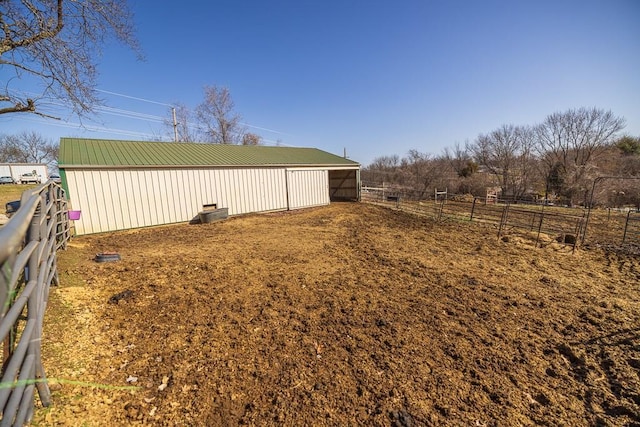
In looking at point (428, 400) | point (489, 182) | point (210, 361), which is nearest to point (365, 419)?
point (428, 400)

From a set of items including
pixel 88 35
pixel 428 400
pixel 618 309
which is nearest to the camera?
pixel 428 400

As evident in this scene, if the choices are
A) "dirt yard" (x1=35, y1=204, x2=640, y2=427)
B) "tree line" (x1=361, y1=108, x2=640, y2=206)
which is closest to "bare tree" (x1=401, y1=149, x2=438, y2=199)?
"tree line" (x1=361, y1=108, x2=640, y2=206)

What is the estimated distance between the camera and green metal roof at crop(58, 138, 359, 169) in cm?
1024

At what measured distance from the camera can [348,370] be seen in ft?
9.46

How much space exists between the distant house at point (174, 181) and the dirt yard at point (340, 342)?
14.2 ft

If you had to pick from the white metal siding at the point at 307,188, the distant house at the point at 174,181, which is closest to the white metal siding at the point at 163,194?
the distant house at the point at 174,181

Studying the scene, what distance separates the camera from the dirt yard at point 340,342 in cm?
241

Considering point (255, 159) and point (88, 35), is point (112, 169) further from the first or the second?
point (255, 159)

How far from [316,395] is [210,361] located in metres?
1.27

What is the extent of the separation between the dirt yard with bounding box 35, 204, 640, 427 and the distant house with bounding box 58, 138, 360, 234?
14.2 ft

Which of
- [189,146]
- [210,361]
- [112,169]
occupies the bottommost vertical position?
[210,361]

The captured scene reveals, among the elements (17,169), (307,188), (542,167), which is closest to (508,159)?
(542,167)

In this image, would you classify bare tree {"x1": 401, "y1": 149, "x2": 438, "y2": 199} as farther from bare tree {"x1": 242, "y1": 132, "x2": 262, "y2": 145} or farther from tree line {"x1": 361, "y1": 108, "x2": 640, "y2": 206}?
bare tree {"x1": 242, "y1": 132, "x2": 262, "y2": 145}

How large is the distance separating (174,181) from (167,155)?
188 cm
